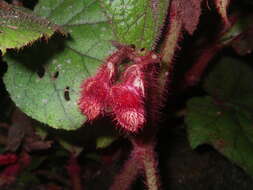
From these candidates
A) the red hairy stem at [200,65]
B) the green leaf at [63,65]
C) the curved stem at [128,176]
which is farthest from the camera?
the red hairy stem at [200,65]

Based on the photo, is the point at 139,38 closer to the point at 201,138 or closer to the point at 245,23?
the point at 201,138

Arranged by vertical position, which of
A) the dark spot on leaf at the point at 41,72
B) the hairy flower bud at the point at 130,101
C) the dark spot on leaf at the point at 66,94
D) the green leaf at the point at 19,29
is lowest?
the dark spot on leaf at the point at 66,94

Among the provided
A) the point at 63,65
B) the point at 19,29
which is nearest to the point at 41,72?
the point at 63,65

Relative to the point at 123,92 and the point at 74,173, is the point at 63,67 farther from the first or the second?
the point at 74,173

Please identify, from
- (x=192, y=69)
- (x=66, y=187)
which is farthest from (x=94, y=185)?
(x=192, y=69)

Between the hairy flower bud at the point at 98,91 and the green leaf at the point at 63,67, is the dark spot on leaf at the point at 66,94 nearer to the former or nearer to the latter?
the green leaf at the point at 63,67

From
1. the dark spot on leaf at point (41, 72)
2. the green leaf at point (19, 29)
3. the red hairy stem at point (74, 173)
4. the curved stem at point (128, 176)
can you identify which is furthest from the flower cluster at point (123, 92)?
the red hairy stem at point (74, 173)

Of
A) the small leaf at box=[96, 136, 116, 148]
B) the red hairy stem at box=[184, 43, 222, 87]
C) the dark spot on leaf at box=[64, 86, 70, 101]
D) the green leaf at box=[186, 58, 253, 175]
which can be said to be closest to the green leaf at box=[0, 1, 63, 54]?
the dark spot on leaf at box=[64, 86, 70, 101]

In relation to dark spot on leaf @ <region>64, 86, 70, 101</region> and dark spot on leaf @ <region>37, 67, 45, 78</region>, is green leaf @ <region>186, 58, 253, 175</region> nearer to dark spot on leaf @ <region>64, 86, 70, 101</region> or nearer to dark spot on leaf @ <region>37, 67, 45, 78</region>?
dark spot on leaf @ <region>64, 86, 70, 101</region>

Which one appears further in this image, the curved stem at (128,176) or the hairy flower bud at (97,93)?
the curved stem at (128,176)
